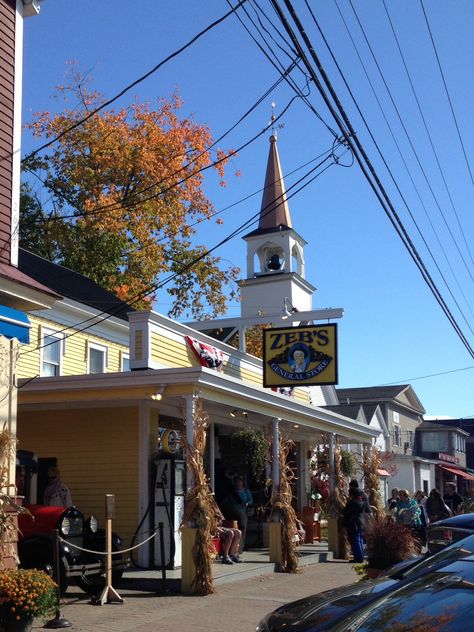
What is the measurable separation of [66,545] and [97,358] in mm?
10153

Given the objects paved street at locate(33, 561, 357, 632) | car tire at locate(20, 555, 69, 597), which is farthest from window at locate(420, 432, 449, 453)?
car tire at locate(20, 555, 69, 597)

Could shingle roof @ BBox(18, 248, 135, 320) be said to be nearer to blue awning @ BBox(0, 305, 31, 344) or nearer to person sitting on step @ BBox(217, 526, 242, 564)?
person sitting on step @ BBox(217, 526, 242, 564)

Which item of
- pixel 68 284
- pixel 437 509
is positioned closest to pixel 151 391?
pixel 68 284

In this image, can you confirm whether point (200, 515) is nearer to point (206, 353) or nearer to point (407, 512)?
point (407, 512)

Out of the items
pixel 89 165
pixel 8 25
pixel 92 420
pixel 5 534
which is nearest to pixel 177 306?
pixel 89 165

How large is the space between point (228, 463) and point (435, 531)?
339 inches

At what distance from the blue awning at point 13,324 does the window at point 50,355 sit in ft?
28.7

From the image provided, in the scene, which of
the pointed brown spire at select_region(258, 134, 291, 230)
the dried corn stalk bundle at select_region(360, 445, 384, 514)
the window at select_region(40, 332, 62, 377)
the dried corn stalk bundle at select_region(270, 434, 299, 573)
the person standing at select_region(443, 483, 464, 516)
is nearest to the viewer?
the dried corn stalk bundle at select_region(270, 434, 299, 573)

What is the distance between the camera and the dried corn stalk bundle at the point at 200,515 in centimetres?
1218

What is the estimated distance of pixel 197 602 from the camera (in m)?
11.5

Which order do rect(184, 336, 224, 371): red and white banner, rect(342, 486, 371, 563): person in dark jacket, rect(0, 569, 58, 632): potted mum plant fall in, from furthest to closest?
rect(342, 486, 371, 563): person in dark jacket < rect(184, 336, 224, 371): red and white banner < rect(0, 569, 58, 632): potted mum plant

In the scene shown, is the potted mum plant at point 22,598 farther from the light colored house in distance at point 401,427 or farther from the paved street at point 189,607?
the light colored house in distance at point 401,427

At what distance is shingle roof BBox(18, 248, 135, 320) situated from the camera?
21.2 meters

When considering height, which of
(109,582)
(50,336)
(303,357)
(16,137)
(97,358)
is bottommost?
(109,582)
